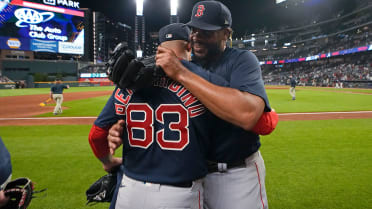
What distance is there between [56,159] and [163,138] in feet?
16.0

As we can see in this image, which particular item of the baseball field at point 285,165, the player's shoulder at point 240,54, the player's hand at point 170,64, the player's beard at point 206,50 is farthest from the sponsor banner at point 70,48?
the player's hand at point 170,64

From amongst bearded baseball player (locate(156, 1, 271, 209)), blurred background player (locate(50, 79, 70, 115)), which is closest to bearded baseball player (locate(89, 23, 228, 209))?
bearded baseball player (locate(156, 1, 271, 209))

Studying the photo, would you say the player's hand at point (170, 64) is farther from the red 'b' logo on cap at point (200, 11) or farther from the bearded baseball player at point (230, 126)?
the red 'b' logo on cap at point (200, 11)

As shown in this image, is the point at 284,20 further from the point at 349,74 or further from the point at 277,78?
the point at 349,74

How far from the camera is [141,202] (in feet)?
4.93

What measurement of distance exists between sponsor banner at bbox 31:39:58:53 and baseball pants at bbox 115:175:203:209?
5824 centimetres

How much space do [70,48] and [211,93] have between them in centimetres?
5979

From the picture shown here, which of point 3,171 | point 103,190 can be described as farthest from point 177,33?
point 3,171

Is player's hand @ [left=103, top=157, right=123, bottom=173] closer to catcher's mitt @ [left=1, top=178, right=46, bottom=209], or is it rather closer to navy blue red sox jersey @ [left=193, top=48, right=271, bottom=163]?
catcher's mitt @ [left=1, top=178, right=46, bottom=209]

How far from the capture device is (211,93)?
4.69 ft

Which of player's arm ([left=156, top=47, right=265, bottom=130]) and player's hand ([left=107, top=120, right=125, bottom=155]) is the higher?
player's arm ([left=156, top=47, right=265, bottom=130])

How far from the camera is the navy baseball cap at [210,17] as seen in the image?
1.80 m

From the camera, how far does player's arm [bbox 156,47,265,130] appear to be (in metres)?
1.42

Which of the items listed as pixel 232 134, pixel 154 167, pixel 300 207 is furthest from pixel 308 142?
pixel 154 167
